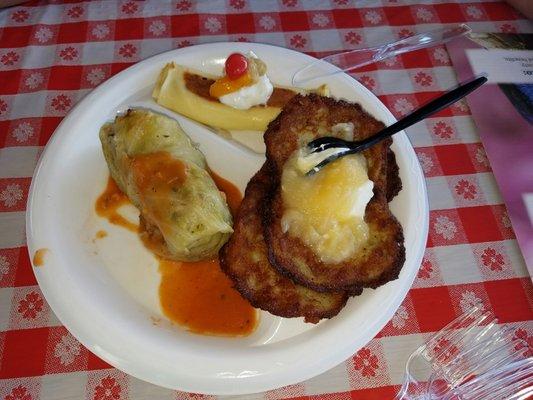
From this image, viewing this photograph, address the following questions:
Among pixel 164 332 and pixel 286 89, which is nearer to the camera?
pixel 164 332

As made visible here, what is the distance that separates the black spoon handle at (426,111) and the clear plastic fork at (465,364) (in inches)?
31.1

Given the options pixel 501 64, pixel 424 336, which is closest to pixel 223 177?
pixel 424 336

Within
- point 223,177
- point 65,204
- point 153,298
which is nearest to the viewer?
point 153,298

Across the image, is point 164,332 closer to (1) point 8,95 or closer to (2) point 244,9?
(1) point 8,95

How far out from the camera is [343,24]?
2.85 metres

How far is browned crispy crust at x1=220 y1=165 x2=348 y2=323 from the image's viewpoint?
69.5 inches

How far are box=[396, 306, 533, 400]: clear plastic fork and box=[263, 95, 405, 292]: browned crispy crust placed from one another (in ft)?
1.33

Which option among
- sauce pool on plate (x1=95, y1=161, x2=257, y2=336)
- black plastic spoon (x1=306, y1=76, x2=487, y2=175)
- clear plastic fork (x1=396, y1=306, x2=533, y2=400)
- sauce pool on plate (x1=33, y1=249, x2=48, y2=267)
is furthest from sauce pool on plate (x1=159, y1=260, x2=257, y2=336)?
clear plastic fork (x1=396, y1=306, x2=533, y2=400)

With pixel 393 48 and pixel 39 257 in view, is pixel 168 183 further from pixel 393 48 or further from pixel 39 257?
pixel 393 48

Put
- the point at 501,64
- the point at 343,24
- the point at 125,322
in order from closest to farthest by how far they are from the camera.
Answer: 1. the point at 125,322
2. the point at 501,64
3. the point at 343,24

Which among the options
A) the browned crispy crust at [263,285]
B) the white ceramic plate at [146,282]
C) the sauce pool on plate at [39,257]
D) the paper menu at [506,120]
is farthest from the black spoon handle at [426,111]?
Answer: the sauce pool on plate at [39,257]

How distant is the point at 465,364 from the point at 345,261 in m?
0.61

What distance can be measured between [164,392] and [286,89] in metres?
1.39

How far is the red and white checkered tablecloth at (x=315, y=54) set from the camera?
180 centimetres
